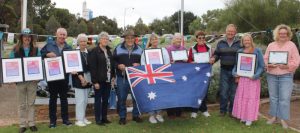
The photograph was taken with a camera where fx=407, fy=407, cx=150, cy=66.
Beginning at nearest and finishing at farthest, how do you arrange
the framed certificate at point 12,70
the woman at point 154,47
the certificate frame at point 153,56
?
1. the framed certificate at point 12,70
2. the certificate frame at point 153,56
3. the woman at point 154,47

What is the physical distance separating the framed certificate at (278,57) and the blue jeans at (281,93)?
0.95ft

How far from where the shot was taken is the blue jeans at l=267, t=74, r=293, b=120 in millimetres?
7855

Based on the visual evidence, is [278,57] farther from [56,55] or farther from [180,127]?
[56,55]

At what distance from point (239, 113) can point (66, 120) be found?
11.5ft

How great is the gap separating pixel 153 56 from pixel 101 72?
1.11 m

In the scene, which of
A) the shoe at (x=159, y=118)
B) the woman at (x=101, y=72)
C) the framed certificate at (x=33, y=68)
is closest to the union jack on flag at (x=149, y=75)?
the woman at (x=101, y=72)

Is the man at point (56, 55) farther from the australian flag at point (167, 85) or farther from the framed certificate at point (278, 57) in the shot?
the framed certificate at point (278, 57)

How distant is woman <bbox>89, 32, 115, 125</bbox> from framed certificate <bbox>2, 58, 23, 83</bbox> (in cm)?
130

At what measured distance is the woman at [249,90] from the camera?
7962 millimetres

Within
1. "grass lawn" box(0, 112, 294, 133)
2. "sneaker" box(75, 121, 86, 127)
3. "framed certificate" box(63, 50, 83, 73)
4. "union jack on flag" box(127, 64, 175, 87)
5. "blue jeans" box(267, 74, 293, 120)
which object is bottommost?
"grass lawn" box(0, 112, 294, 133)

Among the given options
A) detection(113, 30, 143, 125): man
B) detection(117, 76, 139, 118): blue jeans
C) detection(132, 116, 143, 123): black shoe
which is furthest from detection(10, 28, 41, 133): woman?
detection(132, 116, 143, 123): black shoe

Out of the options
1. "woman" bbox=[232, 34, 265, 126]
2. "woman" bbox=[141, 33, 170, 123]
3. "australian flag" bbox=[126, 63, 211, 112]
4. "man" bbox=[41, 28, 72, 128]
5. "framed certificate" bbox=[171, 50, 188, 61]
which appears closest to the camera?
"australian flag" bbox=[126, 63, 211, 112]

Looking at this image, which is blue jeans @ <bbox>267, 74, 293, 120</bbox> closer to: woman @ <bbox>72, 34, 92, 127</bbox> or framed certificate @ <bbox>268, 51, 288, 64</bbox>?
framed certificate @ <bbox>268, 51, 288, 64</bbox>

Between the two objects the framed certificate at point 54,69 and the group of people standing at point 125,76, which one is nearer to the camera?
the framed certificate at point 54,69
